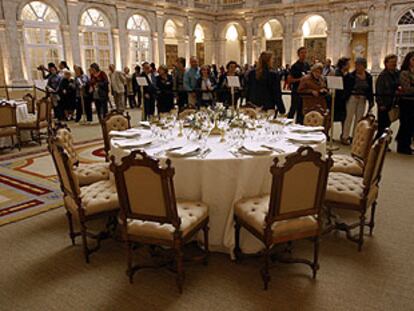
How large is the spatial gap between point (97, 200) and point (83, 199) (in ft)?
0.44

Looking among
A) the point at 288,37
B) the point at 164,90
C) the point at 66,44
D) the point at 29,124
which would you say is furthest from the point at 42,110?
the point at 288,37

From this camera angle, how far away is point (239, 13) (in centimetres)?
2153

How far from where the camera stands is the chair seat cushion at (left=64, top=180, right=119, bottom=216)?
3.23m

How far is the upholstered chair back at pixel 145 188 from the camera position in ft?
8.32

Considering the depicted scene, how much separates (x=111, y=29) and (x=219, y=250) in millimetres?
14786

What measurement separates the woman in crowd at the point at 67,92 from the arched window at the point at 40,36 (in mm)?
4049

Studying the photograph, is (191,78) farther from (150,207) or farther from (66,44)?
(66,44)

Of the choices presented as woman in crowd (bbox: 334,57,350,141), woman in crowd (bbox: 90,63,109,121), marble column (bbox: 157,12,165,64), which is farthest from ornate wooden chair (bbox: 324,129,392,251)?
marble column (bbox: 157,12,165,64)

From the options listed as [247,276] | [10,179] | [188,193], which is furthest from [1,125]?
[247,276]

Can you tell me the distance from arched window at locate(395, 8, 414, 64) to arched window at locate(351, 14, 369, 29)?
1.57 metres

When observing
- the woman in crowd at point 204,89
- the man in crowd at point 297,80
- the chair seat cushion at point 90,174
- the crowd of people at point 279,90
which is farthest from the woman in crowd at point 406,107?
the chair seat cushion at point 90,174

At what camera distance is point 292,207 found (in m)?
2.71

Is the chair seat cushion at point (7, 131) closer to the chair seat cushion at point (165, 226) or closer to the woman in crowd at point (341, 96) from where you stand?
the chair seat cushion at point (165, 226)

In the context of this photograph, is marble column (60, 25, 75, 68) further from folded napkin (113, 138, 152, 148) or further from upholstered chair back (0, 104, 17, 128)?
folded napkin (113, 138, 152, 148)
